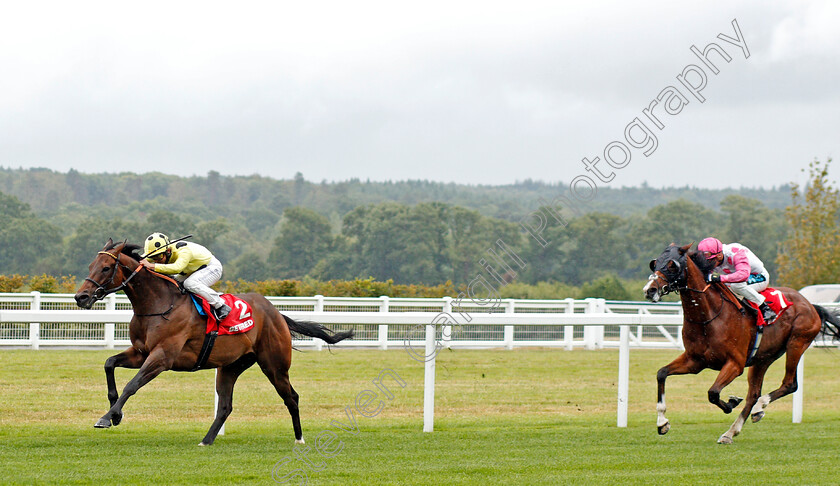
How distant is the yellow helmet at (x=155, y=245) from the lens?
6.20 meters

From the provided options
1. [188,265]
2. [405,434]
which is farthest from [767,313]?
[188,265]

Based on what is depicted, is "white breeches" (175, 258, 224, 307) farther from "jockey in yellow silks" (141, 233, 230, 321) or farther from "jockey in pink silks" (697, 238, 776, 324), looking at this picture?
"jockey in pink silks" (697, 238, 776, 324)

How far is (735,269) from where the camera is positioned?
7094 mm

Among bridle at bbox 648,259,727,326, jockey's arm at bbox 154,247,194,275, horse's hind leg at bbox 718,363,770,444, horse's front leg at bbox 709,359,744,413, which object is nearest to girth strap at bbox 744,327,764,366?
horse's hind leg at bbox 718,363,770,444

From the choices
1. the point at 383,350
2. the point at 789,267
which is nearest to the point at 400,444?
the point at 383,350

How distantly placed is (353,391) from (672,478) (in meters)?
5.71

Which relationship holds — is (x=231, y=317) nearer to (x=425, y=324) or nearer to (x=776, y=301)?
(x=425, y=324)

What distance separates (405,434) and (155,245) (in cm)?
237

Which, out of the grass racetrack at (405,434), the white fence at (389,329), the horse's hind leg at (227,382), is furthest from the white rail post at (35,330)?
the horse's hind leg at (227,382)

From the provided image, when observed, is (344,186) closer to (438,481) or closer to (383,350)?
(383,350)

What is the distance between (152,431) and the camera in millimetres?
6805

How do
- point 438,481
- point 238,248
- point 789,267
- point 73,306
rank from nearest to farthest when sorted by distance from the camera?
point 438,481
point 73,306
point 789,267
point 238,248

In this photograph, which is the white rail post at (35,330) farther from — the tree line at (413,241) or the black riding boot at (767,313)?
the tree line at (413,241)

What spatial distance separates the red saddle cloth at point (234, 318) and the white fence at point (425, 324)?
25.2 inches
